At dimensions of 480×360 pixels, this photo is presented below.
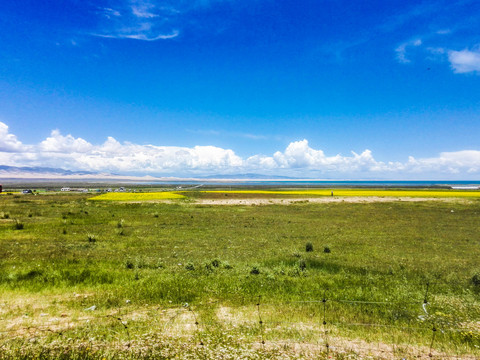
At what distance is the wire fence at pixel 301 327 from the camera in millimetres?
7090

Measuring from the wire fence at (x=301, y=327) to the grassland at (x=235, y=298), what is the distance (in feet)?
0.12

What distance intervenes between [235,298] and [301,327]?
9.82 feet

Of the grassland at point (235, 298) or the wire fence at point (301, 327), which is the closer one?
the grassland at point (235, 298)

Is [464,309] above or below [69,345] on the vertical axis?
below

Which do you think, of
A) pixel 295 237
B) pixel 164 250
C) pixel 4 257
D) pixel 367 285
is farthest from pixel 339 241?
pixel 4 257

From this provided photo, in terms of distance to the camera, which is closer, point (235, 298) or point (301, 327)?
point (301, 327)

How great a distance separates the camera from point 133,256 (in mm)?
16531

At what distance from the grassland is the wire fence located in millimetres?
38

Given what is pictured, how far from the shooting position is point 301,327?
317 inches

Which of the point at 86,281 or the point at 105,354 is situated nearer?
the point at 105,354

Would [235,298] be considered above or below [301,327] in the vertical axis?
below

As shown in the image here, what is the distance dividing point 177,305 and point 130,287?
2847 mm

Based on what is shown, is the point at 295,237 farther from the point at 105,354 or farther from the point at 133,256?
the point at 105,354

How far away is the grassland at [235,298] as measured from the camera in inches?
275
